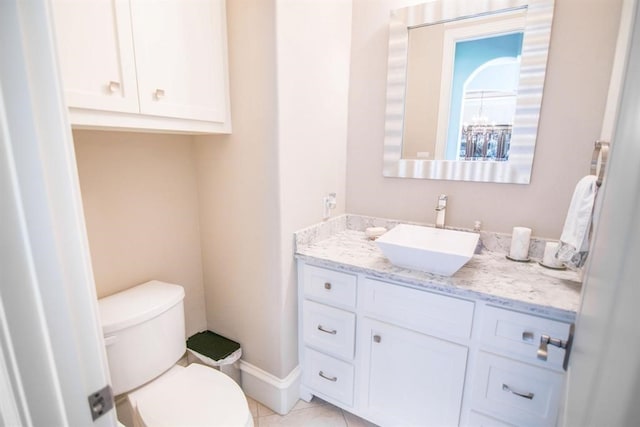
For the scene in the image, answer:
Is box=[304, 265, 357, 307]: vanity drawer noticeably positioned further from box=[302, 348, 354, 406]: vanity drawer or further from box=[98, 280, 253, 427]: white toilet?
box=[98, 280, 253, 427]: white toilet

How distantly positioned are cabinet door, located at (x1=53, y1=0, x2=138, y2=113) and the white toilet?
31.1 inches

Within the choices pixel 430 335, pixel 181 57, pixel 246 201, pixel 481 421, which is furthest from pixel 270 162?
pixel 481 421

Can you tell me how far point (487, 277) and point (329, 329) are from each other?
2.48 ft

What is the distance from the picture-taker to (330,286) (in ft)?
4.79

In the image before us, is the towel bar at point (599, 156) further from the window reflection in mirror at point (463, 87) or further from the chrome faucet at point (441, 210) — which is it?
the chrome faucet at point (441, 210)

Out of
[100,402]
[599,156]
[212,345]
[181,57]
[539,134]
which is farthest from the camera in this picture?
[212,345]

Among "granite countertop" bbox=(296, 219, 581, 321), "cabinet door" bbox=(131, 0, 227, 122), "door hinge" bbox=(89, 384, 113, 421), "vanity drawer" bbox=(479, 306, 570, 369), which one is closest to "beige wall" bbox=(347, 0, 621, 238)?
"granite countertop" bbox=(296, 219, 581, 321)

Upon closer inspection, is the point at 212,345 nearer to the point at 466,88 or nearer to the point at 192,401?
the point at 192,401

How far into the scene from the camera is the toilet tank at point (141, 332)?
1179 millimetres

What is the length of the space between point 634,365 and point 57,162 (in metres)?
0.74

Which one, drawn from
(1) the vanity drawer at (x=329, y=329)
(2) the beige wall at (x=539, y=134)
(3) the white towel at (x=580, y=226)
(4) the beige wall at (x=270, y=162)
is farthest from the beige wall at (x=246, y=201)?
(3) the white towel at (x=580, y=226)

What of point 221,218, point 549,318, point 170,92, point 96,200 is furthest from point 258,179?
point 549,318

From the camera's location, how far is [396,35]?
165cm

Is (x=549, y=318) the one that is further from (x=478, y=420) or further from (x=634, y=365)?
(x=634, y=365)
